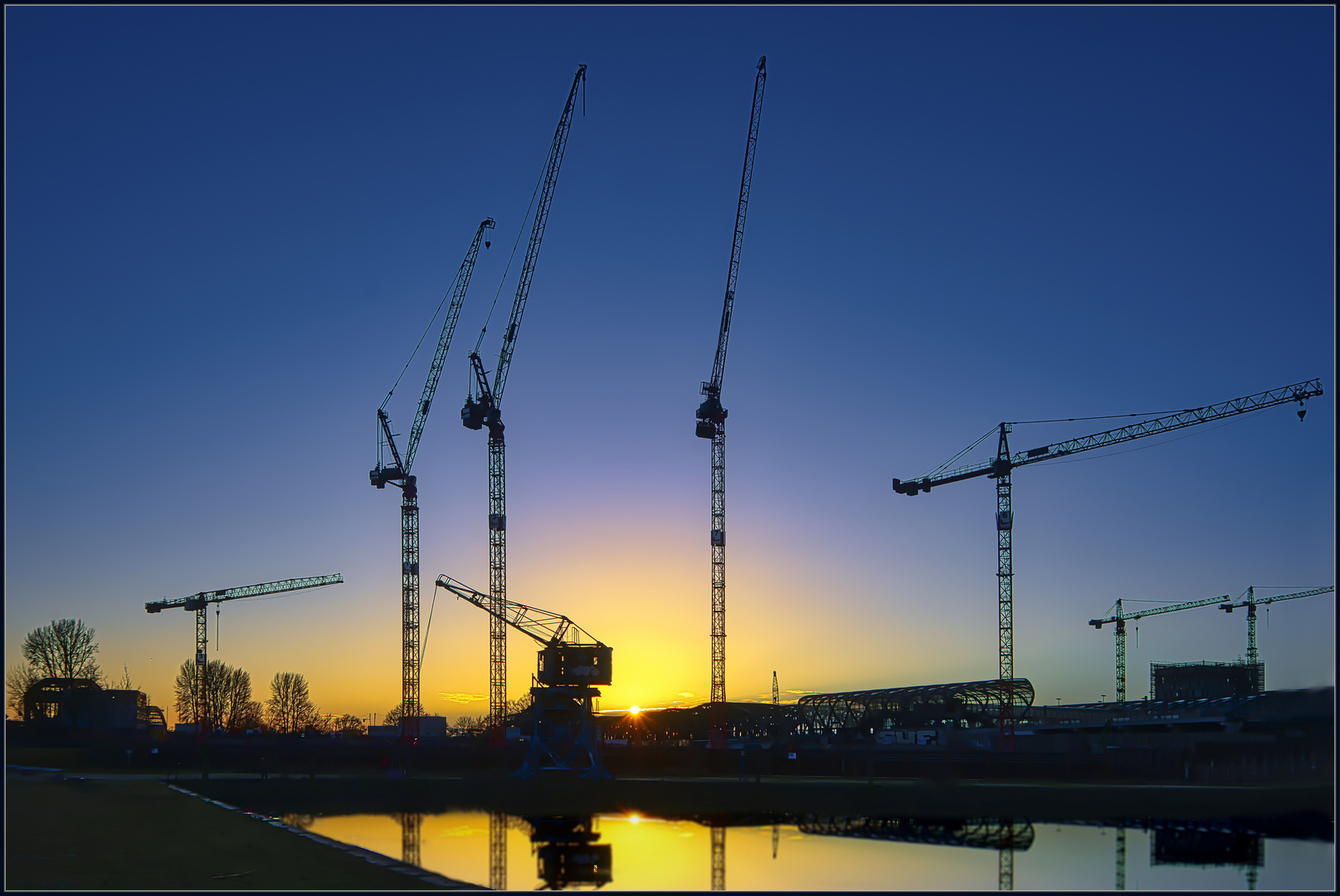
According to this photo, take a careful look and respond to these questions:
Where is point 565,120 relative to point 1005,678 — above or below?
above

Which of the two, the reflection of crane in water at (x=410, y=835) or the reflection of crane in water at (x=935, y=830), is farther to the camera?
the reflection of crane in water at (x=935, y=830)

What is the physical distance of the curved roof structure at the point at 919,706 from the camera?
116 m

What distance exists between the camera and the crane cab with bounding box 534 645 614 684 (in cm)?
9238

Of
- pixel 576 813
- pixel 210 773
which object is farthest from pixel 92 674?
pixel 576 813

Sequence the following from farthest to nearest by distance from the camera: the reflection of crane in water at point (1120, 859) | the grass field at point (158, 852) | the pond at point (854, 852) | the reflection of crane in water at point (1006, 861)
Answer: the pond at point (854, 852) → the reflection of crane in water at point (1006, 861) → the reflection of crane in water at point (1120, 859) → the grass field at point (158, 852)

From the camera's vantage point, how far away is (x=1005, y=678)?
118 m

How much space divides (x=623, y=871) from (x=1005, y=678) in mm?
82115

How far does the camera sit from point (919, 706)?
122000mm

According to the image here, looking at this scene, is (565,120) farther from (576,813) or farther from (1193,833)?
(1193,833)

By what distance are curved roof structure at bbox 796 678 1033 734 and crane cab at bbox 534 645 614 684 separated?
3597cm

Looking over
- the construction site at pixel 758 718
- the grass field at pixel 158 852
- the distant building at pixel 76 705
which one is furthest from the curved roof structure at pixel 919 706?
the distant building at pixel 76 705

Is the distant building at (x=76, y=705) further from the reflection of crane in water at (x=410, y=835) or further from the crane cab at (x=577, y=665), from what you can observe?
the reflection of crane in water at (x=410, y=835)

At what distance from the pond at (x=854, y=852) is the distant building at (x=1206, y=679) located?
12295cm

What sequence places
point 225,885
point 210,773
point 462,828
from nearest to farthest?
point 225,885 → point 462,828 → point 210,773
